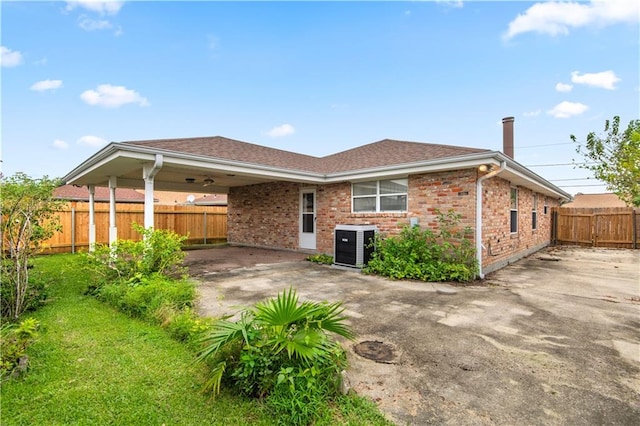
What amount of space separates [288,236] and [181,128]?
31.4 ft

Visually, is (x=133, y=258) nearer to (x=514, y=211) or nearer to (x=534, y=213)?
(x=514, y=211)

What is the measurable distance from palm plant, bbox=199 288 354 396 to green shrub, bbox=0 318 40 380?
172cm

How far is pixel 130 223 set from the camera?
12414 mm

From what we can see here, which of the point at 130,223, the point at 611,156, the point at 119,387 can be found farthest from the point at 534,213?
the point at 130,223

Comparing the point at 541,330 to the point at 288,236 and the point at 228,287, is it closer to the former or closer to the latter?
the point at 228,287

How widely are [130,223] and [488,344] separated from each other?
1332 cm

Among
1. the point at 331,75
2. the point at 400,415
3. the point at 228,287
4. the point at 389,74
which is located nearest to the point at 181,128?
the point at 331,75

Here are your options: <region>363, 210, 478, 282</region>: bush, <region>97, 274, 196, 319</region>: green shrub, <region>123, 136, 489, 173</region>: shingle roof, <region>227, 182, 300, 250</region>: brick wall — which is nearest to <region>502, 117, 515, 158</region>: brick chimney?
<region>123, 136, 489, 173</region>: shingle roof

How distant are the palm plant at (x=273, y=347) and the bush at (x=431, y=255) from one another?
15.2 feet

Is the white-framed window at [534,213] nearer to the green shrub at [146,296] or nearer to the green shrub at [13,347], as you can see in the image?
the green shrub at [146,296]

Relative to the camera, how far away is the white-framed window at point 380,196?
8086 mm

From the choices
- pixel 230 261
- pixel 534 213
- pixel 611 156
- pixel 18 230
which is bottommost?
pixel 230 261

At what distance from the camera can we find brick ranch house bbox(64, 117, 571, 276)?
6.61 m

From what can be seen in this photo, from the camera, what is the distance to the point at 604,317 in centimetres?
419
